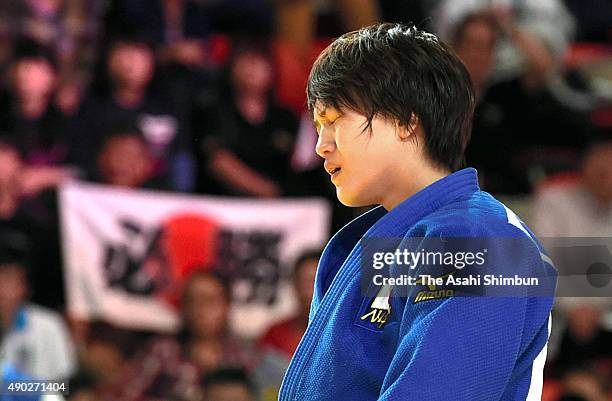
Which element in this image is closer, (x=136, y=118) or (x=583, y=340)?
(x=583, y=340)

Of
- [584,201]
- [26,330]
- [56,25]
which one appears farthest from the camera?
[56,25]

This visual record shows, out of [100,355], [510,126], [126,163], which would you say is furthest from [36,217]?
[510,126]

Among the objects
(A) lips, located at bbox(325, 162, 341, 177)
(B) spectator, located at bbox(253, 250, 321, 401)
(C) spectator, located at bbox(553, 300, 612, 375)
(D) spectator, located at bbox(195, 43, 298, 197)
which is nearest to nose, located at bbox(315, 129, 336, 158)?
(A) lips, located at bbox(325, 162, 341, 177)

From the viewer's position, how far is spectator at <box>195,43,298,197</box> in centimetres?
541

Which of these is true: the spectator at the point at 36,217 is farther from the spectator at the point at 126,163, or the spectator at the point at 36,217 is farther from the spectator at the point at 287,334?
the spectator at the point at 287,334

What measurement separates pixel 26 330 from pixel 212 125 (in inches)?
56.3

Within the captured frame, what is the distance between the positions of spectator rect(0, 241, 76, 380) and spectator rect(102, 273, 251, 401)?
0.31 meters

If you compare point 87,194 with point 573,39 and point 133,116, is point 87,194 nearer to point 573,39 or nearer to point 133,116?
point 133,116

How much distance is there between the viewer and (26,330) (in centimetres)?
515

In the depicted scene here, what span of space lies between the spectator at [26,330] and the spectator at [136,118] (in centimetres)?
66

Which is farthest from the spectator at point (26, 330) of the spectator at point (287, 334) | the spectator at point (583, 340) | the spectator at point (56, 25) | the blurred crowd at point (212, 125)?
the spectator at point (583, 340)

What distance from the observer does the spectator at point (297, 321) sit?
522cm

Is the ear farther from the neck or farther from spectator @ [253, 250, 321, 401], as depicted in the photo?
spectator @ [253, 250, 321, 401]

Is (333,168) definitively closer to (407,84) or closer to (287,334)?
(407,84)
